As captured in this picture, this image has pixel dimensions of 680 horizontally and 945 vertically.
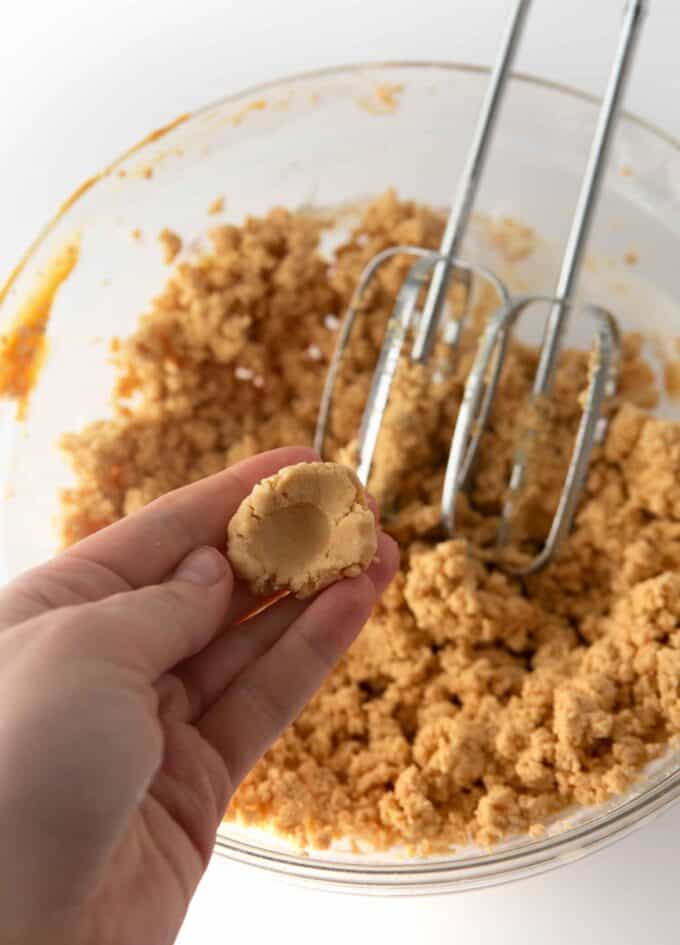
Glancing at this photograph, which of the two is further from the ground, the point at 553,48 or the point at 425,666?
the point at 553,48

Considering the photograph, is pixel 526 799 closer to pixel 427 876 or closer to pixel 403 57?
pixel 427 876

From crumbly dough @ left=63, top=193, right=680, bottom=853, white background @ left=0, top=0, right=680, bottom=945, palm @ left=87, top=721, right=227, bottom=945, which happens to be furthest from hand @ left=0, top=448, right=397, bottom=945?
white background @ left=0, top=0, right=680, bottom=945

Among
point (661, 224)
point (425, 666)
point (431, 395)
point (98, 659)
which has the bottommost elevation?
point (98, 659)

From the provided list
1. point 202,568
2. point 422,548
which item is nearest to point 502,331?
point 422,548

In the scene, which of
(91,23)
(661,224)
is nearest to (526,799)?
(661,224)

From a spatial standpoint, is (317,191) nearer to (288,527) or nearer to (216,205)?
(216,205)

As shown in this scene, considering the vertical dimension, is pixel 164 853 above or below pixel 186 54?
below

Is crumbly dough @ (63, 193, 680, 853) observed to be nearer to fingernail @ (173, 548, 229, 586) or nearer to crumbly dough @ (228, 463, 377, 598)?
crumbly dough @ (228, 463, 377, 598)

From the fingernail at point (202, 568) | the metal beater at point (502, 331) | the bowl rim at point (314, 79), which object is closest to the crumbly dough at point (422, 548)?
the metal beater at point (502, 331)
